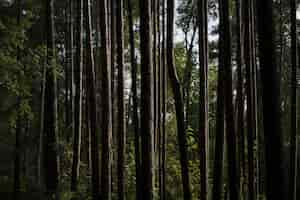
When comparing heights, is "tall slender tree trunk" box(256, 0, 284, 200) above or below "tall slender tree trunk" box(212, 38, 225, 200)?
above

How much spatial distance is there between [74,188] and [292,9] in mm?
6792

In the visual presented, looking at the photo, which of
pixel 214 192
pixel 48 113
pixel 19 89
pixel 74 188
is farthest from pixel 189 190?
pixel 19 89

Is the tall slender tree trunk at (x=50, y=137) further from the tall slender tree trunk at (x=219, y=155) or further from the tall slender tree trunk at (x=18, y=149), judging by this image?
the tall slender tree trunk at (x=219, y=155)

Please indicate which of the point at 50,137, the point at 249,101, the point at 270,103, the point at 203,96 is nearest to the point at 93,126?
the point at 50,137

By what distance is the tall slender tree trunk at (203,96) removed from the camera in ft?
29.7

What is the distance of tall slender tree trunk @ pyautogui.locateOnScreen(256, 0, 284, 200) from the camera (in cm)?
379

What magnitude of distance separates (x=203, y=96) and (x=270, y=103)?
17.6ft

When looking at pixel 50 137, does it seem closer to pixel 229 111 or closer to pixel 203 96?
pixel 203 96

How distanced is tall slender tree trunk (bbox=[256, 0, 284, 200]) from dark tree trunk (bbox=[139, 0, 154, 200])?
2.28 metres

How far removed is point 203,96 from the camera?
920 cm

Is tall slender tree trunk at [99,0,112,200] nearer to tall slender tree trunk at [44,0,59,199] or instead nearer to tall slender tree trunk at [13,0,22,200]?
tall slender tree trunk at [44,0,59,199]

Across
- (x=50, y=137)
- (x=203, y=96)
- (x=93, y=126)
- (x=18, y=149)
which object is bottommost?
(x=18, y=149)

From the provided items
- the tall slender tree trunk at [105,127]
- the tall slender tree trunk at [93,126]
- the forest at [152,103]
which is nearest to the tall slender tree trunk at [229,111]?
the forest at [152,103]

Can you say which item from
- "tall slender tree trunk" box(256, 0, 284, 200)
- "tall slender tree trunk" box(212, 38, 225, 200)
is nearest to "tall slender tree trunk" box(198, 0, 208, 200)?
"tall slender tree trunk" box(212, 38, 225, 200)
